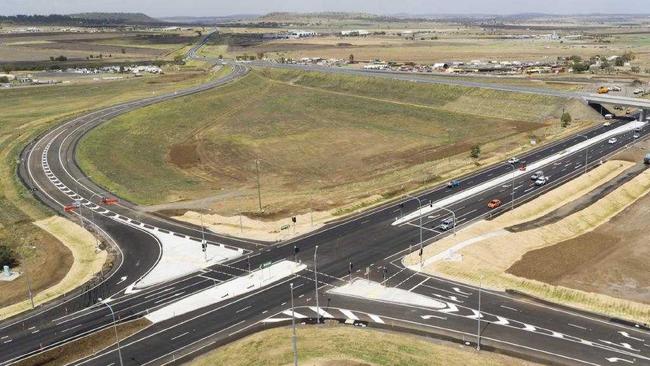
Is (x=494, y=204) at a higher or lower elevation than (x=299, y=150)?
lower

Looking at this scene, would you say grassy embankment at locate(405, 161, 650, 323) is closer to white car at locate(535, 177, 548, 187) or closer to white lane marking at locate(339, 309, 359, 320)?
white car at locate(535, 177, 548, 187)

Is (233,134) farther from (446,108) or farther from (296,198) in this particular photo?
(446,108)

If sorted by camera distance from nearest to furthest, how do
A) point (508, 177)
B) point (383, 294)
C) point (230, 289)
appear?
point (383, 294) < point (230, 289) < point (508, 177)

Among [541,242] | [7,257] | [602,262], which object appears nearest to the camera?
[602,262]

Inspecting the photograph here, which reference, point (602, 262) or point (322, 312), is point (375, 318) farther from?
point (602, 262)

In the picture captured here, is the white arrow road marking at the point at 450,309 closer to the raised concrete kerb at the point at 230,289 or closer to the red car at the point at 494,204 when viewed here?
the raised concrete kerb at the point at 230,289

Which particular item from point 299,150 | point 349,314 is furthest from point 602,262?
point 299,150

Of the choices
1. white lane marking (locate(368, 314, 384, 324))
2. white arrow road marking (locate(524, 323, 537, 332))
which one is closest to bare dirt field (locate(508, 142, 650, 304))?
white arrow road marking (locate(524, 323, 537, 332))
